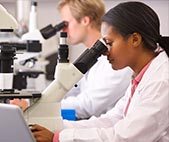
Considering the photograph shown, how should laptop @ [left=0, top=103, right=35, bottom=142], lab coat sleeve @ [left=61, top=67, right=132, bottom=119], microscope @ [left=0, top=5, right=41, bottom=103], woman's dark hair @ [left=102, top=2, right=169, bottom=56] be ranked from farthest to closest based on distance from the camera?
lab coat sleeve @ [left=61, top=67, right=132, bottom=119], woman's dark hair @ [left=102, top=2, right=169, bottom=56], microscope @ [left=0, top=5, right=41, bottom=103], laptop @ [left=0, top=103, right=35, bottom=142]

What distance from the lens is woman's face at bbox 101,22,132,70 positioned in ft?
5.12

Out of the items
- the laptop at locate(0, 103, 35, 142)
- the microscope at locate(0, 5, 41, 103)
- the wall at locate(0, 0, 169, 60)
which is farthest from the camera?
the wall at locate(0, 0, 169, 60)

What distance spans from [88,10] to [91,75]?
1.32 ft

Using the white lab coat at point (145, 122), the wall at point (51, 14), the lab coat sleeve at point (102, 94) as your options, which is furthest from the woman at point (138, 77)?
the wall at point (51, 14)

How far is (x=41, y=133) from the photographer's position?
1.33 m

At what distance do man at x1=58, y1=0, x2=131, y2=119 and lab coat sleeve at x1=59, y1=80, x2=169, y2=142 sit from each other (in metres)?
0.91

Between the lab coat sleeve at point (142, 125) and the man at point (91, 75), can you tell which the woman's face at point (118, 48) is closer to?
the lab coat sleeve at point (142, 125)

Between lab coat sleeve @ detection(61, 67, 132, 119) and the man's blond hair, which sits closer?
lab coat sleeve @ detection(61, 67, 132, 119)

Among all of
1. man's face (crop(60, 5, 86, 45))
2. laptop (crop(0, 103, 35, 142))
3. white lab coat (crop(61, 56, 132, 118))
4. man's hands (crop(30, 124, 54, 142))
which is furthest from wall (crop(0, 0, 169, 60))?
laptop (crop(0, 103, 35, 142))

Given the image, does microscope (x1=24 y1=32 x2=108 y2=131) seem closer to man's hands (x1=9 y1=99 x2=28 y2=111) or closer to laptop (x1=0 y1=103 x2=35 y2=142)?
man's hands (x1=9 y1=99 x2=28 y2=111)

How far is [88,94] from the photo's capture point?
250 centimetres

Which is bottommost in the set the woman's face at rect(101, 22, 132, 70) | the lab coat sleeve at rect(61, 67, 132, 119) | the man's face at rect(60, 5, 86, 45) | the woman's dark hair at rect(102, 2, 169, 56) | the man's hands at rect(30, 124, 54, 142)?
the lab coat sleeve at rect(61, 67, 132, 119)

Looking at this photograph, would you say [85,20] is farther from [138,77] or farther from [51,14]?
[51,14]

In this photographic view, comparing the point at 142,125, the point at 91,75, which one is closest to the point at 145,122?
the point at 142,125
